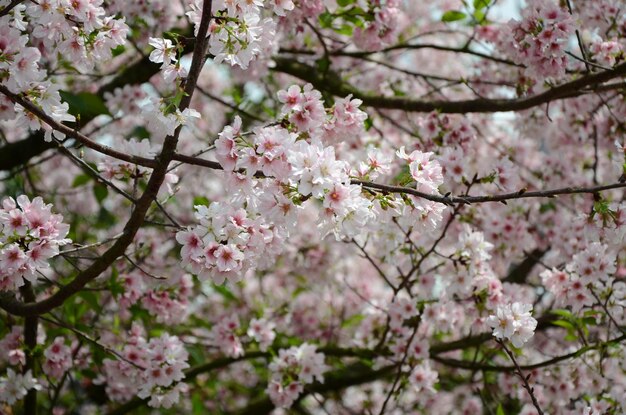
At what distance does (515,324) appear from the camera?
2658 millimetres

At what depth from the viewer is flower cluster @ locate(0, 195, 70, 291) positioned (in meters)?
2.16

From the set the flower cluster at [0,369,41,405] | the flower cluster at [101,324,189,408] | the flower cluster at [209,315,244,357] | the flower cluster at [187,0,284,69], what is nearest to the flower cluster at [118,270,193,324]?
the flower cluster at [101,324,189,408]

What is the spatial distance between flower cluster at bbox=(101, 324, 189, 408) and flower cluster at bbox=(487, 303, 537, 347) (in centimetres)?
143

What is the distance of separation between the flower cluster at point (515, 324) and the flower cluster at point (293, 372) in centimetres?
107

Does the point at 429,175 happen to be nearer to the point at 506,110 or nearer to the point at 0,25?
the point at 506,110

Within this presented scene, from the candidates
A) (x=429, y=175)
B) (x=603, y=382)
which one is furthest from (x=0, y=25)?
(x=603, y=382)

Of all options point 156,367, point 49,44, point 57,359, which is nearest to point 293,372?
point 156,367

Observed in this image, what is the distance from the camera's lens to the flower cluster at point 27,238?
2.16m

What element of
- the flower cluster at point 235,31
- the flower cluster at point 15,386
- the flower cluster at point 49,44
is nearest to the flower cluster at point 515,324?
the flower cluster at point 235,31

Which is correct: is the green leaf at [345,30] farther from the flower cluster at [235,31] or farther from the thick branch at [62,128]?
the thick branch at [62,128]

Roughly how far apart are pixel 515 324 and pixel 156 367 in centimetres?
162

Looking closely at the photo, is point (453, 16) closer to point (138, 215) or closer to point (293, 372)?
point (293, 372)

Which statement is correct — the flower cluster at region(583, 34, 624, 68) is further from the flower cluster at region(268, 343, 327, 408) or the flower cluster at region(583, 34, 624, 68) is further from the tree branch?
the flower cluster at region(268, 343, 327, 408)

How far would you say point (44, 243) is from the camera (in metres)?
2.20
